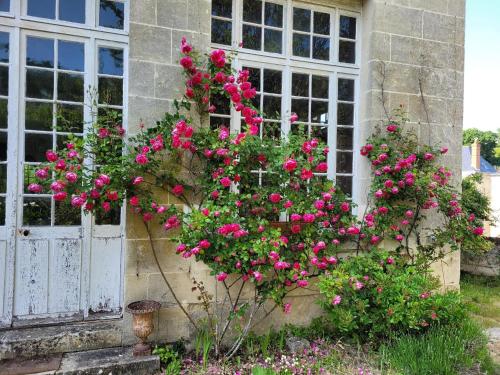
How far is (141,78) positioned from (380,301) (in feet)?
9.76

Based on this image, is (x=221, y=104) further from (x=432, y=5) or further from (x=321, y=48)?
(x=432, y=5)

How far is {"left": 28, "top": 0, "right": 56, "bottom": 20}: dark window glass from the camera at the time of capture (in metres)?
3.16

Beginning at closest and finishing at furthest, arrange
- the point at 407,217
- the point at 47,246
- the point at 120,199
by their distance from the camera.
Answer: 1. the point at 120,199
2. the point at 47,246
3. the point at 407,217

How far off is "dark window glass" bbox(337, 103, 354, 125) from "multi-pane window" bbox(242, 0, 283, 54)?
95 centimetres

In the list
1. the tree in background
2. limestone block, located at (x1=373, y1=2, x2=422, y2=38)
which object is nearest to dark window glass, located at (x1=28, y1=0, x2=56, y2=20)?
limestone block, located at (x1=373, y1=2, x2=422, y2=38)

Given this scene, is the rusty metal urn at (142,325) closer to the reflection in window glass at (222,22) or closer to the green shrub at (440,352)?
the green shrub at (440,352)

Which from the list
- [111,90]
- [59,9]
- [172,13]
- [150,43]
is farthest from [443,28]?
[59,9]

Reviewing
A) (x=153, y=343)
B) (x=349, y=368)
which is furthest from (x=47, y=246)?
(x=349, y=368)

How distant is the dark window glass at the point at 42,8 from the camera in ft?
10.4

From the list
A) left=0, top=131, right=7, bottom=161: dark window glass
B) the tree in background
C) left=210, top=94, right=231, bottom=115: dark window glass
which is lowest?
left=0, top=131, right=7, bottom=161: dark window glass

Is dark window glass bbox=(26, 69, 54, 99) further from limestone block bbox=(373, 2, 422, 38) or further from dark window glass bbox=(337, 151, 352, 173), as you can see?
limestone block bbox=(373, 2, 422, 38)

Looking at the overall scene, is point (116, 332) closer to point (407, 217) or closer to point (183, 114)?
point (183, 114)

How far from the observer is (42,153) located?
3.23m

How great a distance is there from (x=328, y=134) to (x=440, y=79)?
156cm
